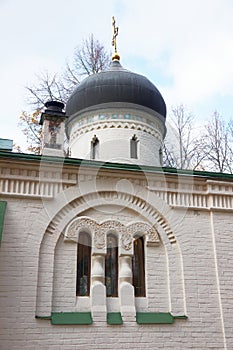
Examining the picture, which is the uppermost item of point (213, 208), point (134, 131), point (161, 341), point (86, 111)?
point (86, 111)

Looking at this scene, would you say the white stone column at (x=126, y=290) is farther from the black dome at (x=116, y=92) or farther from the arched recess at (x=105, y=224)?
the black dome at (x=116, y=92)

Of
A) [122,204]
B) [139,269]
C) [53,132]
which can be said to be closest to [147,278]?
[139,269]

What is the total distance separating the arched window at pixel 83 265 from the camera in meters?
5.09

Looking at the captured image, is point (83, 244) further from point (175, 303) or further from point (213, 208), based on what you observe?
point (213, 208)

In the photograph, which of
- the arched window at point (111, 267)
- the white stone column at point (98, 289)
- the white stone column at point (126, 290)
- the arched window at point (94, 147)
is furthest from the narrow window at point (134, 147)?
the white stone column at point (98, 289)

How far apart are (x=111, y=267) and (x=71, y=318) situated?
0.92 metres

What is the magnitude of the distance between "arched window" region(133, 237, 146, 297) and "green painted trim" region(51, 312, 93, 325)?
819 millimetres

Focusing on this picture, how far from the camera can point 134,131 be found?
823cm

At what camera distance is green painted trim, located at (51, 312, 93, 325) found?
15.5ft

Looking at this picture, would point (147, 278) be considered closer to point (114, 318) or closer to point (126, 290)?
point (126, 290)

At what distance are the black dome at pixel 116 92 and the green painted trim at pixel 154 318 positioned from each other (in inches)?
187

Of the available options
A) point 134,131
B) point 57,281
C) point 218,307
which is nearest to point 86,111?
point 134,131

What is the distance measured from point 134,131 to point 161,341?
15.0 feet

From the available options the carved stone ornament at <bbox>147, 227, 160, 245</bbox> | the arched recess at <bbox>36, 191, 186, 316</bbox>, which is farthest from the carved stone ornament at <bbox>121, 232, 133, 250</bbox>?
the carved stone ornament at <bbox>147, 227, 160, 245</bbox>
